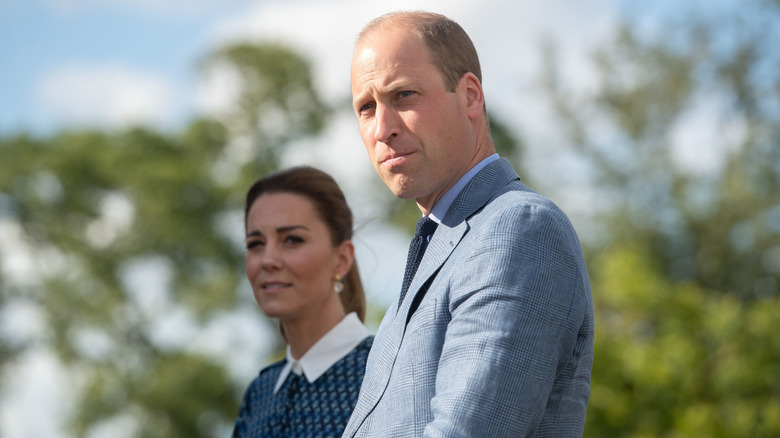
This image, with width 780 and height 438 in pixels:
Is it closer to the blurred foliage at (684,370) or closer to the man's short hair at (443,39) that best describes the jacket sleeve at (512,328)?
the man's short hair at (443,39)

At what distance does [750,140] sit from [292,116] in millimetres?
10299

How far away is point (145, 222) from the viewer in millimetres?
21906

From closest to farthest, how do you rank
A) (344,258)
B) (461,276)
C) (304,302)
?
(461,276) → (304,302) → (344,258)

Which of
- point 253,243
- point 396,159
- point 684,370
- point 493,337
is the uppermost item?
point 253,243

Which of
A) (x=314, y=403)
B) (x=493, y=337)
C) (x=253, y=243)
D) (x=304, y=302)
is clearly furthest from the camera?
(x=253, y=243)

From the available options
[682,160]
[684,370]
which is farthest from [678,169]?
[684,370]

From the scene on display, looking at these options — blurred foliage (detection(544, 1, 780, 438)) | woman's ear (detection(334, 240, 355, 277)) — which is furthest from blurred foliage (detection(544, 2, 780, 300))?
woman's ear (detection(334, 240, 355, 277))

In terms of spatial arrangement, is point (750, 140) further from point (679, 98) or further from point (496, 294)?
point (496, 294)

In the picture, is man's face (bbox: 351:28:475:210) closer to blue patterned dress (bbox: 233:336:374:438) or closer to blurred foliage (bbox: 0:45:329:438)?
blue patterned dress (bbox: 233:336:374:438)

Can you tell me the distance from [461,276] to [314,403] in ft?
6.38

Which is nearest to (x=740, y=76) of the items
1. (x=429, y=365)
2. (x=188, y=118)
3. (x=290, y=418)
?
(x=188, y=118)

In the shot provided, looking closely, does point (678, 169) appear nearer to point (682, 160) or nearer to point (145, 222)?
point (682, 160)

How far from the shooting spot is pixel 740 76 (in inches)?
870

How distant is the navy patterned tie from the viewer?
7.06 feet
